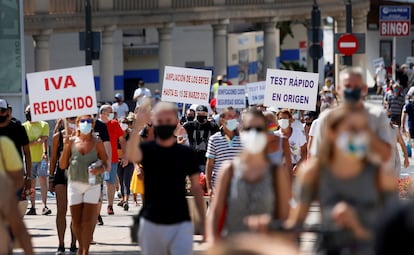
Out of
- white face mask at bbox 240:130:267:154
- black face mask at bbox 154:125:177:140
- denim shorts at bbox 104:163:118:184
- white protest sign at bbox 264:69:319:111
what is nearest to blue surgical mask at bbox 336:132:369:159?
white face mask at bbox 240:130:267:154

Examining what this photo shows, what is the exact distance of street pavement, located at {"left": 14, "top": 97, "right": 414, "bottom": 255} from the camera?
1481cm

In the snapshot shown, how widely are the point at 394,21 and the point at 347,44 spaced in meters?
5.42

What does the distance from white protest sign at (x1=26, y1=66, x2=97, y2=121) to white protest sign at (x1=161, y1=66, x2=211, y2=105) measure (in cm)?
689

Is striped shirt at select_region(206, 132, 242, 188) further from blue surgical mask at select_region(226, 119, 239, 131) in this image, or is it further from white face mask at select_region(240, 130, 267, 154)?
white face mask at select_region(240, 130, 267, 154)

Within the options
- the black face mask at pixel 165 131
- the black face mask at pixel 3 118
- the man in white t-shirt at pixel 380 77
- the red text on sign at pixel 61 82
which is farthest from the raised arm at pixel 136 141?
the man in white t-shirt at pixel 380 77

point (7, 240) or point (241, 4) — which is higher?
point (241, 4)

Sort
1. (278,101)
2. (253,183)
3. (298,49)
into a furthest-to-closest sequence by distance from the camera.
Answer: (298,49)
(278,101)
(253,183)

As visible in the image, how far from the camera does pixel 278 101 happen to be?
21141 mm

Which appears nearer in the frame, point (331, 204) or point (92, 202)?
point (331, 204)

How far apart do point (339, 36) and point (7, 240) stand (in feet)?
89.9

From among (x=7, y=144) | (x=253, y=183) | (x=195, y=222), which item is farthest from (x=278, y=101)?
(x=253, y=183)

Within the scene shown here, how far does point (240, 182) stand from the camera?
880 centimetres

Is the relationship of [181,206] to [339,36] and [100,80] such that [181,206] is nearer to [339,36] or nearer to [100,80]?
[339,36]

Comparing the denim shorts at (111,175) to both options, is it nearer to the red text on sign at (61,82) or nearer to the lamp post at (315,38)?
the red text on sign at (61,82)
